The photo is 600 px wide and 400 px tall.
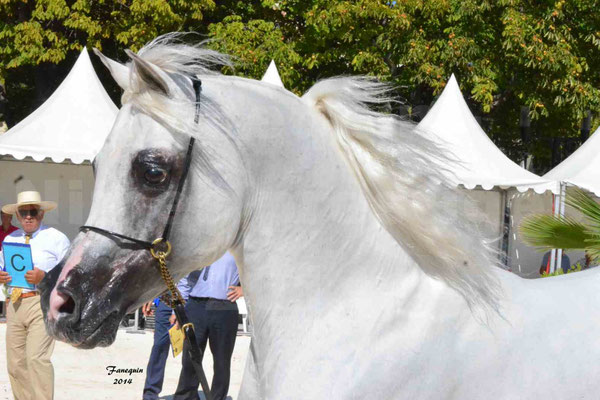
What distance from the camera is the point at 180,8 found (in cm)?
1684

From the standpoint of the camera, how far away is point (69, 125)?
1183cm

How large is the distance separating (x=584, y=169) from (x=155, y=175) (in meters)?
10.2

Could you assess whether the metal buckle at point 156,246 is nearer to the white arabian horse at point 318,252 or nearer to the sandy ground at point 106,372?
the white arabian horse at point 318,252

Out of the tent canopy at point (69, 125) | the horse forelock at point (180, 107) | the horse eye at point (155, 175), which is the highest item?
the horse forelock at point (180, 107)

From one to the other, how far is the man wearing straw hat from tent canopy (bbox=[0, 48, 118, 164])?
144 inches

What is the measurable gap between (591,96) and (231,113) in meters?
15.0

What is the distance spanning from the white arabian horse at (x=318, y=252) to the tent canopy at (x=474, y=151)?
8.38 meters

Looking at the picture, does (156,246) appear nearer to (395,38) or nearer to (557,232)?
(557,232)

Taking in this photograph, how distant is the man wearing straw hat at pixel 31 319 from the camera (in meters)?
7.11

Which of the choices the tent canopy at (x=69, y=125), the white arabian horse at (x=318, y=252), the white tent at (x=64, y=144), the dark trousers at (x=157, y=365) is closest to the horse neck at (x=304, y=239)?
the white arabian horse at (x=318, y=252)

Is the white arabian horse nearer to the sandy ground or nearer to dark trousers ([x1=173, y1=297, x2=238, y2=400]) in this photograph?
dark trousers ([x1=173, y1=297, x2=238, y2=400])

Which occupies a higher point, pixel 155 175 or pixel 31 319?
pixel 155 175

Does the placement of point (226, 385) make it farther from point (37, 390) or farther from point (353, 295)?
point (353, 295)

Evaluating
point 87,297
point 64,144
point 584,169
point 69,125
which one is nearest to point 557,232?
point 584,169
